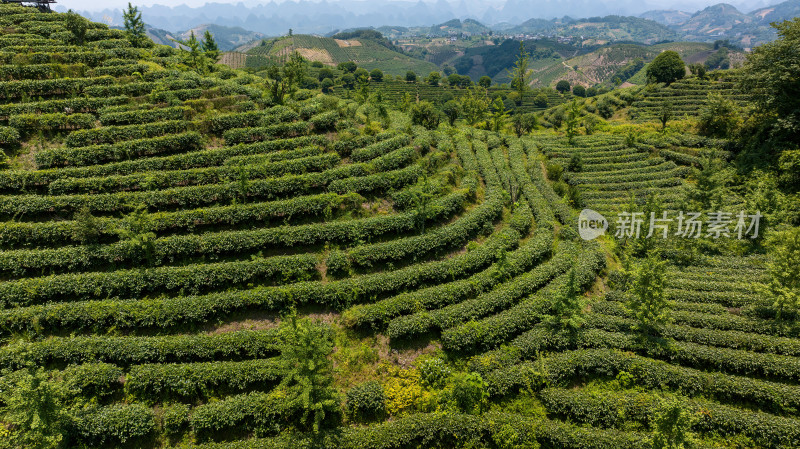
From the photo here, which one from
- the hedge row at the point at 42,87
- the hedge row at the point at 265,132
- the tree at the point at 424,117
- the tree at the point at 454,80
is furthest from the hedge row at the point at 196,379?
the tree at the point at 454,80

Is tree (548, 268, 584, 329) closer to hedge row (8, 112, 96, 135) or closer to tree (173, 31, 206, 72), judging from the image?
hedge row (8, 112, 96, 135)

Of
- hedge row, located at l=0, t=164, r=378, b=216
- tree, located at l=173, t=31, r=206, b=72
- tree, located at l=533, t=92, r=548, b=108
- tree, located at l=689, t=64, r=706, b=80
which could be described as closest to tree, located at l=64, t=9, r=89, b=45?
tree, located at l=173, t=31, r=206, b=72

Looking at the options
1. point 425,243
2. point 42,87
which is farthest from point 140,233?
point 42,87

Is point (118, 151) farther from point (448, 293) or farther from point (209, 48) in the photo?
point (209, 48)

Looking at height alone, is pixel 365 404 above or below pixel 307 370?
below

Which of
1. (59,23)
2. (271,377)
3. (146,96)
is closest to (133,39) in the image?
(59,23)

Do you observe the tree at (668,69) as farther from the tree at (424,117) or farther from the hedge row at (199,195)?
the hedge row at (199,195)
